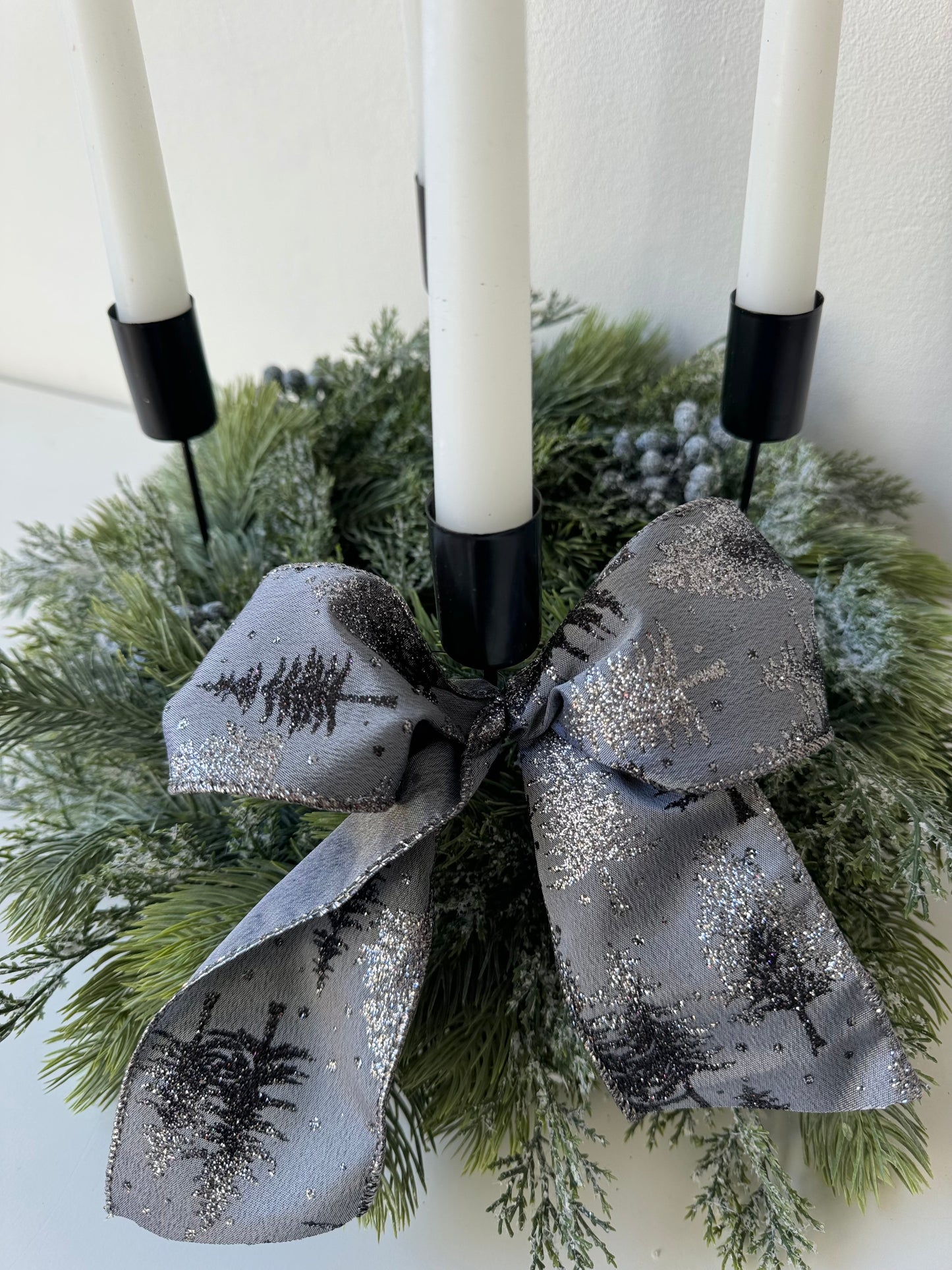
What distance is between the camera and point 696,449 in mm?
443

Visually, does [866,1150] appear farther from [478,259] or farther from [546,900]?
[478,259]

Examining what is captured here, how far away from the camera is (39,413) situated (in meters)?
0.75

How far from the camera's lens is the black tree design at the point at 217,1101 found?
0.28 m

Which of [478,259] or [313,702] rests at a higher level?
[478,259]

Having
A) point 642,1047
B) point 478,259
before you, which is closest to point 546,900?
point 642,1047

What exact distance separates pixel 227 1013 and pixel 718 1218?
161 millimetres

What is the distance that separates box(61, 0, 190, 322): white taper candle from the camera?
13.8 inches

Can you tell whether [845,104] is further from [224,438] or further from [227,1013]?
[227,1013]

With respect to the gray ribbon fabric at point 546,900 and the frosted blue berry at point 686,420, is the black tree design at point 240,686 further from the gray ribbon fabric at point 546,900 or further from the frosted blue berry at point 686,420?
the frosted blue berry at point 686,420

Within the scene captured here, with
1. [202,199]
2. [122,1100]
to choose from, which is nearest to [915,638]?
[122,1100]

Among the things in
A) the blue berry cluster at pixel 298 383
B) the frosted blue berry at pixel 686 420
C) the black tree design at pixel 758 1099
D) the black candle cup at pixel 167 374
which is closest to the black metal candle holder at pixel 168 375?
the black candle cup at pixel 167 374

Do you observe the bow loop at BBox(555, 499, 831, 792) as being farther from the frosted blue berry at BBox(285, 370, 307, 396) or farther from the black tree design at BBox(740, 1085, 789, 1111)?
the frosted blue berry at BBox(285, 370, 307, 396)

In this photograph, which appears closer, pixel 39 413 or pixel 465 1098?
pixel 465 1098

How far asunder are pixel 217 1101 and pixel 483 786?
0.13m
